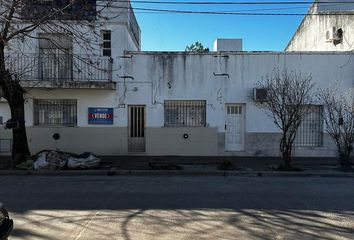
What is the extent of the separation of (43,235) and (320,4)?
21.6 m

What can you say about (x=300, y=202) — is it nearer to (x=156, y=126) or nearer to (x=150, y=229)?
(x=150, y=229)

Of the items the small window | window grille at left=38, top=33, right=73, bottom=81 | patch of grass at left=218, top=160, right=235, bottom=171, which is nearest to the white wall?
the small window

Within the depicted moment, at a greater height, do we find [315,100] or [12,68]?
[12,68]

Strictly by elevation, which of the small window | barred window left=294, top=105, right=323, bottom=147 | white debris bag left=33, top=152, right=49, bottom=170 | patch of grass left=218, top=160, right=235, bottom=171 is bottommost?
patch of grass left=218, top=160, right=235, bottom=171

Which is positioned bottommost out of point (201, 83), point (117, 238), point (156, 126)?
point (117, 238)

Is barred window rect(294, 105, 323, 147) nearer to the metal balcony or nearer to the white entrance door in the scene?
the white entrance door

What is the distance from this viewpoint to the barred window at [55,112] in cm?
1991

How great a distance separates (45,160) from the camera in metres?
15.2

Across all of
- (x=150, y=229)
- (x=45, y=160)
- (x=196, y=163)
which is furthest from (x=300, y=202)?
(x=45, y=160)

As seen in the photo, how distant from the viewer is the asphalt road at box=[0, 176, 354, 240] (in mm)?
6781

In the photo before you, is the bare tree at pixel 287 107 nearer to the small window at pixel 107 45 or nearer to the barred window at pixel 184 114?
the barred window at pixel 184 114

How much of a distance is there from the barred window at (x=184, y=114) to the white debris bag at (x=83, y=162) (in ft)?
16.3

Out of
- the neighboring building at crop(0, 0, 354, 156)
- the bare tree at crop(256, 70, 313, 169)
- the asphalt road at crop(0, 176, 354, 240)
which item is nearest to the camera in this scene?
the asphalt road at crop(0, 176, 354, 240)

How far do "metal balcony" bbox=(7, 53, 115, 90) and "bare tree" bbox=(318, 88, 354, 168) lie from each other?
918cm
